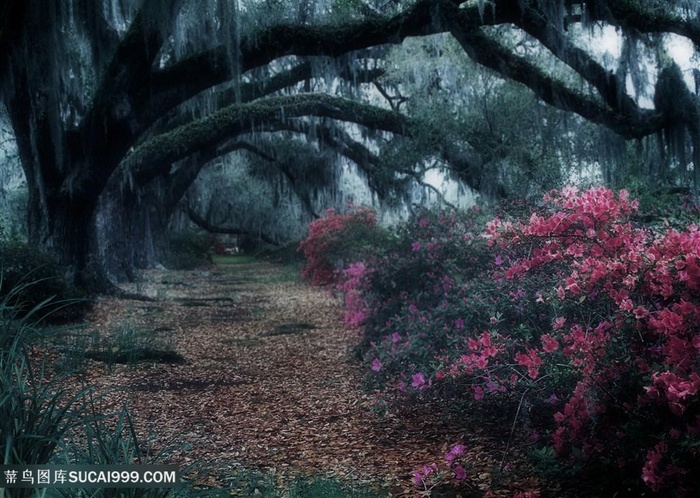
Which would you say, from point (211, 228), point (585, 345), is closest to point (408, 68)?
point (585, 345)

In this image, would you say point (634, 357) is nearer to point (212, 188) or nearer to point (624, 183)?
point (624, 183)

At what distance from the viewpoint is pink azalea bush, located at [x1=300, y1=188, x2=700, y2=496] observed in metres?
2.10

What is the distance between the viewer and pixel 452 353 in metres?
3.53

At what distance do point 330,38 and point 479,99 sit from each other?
8.60ft

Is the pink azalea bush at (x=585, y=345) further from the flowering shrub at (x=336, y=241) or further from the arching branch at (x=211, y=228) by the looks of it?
the arching branch at (x=211, y=228)

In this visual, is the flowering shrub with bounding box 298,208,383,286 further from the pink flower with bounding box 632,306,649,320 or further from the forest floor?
the pink flower with bounding box 632,306,649,320

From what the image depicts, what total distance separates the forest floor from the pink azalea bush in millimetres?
260

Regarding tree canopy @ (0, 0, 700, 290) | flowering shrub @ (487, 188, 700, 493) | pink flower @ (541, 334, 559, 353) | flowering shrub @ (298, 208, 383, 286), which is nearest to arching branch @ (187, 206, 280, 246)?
flowering shrub @ (298, 208, 383, 286)

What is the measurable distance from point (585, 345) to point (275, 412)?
2054mm

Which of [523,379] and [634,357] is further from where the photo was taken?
[523,379]

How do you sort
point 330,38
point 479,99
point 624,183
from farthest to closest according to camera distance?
point 479,99, point 330,38, point 624,183

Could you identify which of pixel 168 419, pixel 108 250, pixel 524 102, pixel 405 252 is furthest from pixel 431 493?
pixel 108 250

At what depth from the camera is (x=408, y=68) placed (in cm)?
988

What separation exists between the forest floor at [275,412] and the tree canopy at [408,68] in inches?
83.5
